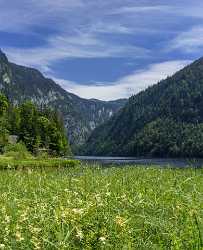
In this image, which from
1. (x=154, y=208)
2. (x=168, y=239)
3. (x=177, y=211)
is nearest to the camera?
(x=168, y=239)

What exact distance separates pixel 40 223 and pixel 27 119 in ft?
406

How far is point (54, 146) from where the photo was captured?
13388 cm

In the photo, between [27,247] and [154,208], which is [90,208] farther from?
[154,208]

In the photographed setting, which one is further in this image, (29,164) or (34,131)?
(34,131)

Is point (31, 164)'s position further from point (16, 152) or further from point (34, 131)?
point (34, 131)

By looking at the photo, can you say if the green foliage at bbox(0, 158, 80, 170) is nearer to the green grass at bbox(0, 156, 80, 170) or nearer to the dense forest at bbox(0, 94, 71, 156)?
the green grass at bbox(0, 156, 80, 170)

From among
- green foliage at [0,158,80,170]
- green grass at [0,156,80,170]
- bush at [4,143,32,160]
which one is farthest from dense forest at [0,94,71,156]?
green grass at [0,156,80,170]

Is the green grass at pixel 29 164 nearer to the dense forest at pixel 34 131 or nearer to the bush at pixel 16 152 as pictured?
the bush at pixel 16 152

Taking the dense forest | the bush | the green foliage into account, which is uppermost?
the dense forest

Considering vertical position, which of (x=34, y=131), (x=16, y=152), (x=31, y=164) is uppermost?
(x=34, y=131)

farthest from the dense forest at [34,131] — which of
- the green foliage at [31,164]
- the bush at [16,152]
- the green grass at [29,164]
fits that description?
the green grass at [29,164]

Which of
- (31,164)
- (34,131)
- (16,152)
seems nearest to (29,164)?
(31,164)

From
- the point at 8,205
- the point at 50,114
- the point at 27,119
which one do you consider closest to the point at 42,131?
the point at 27,119

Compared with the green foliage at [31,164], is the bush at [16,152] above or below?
above
